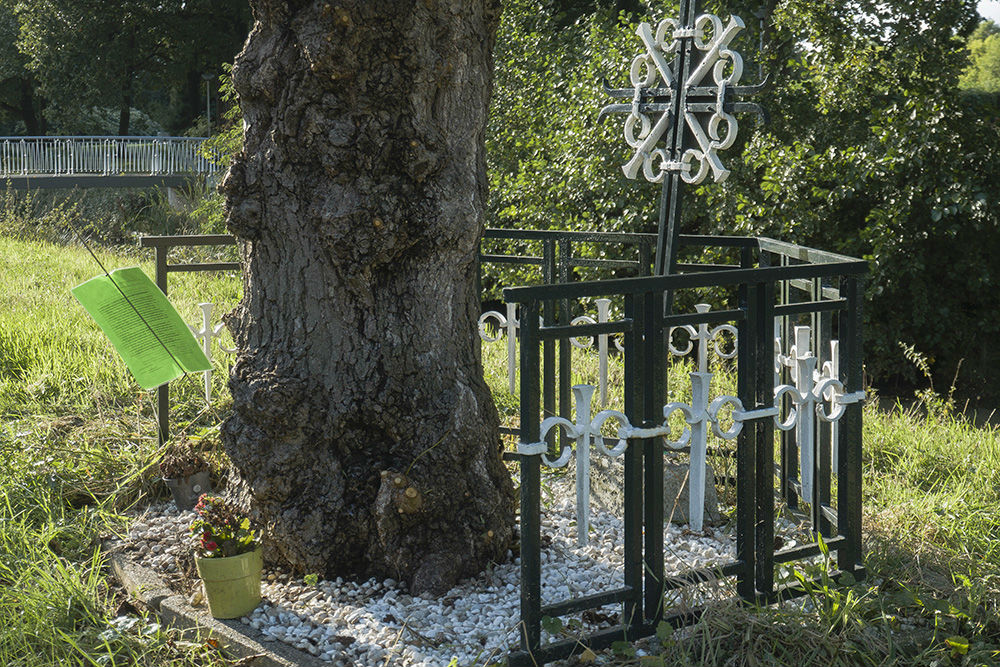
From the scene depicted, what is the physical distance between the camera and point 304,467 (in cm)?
336

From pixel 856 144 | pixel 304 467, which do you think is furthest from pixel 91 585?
pixel 856 144

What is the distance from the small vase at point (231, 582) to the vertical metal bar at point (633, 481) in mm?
1180

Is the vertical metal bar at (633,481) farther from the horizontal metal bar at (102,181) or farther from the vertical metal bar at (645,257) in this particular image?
the horizontal metal bar at (102,181)

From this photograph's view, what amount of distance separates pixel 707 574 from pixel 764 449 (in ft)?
1.41

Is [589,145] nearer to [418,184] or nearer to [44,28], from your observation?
[418,184]

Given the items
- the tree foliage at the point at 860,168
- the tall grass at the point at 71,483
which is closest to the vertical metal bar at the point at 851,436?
the tall grass at the point at 71,483

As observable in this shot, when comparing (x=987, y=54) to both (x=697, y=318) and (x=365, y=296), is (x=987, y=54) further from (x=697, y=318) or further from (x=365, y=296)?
(x=365, y=296)

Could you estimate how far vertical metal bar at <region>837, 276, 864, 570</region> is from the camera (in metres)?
3.17

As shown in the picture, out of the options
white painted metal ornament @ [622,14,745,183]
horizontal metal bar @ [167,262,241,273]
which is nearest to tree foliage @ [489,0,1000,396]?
white painted metal ornament @ [622,14,745,183]

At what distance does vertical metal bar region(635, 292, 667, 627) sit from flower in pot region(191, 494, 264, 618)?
124cm

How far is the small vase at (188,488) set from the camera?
408cm

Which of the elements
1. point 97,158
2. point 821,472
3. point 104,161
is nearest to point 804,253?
point 821,472

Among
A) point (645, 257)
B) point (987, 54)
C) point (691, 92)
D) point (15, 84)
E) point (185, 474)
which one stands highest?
point (15, 84)

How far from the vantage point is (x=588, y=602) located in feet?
9.09
